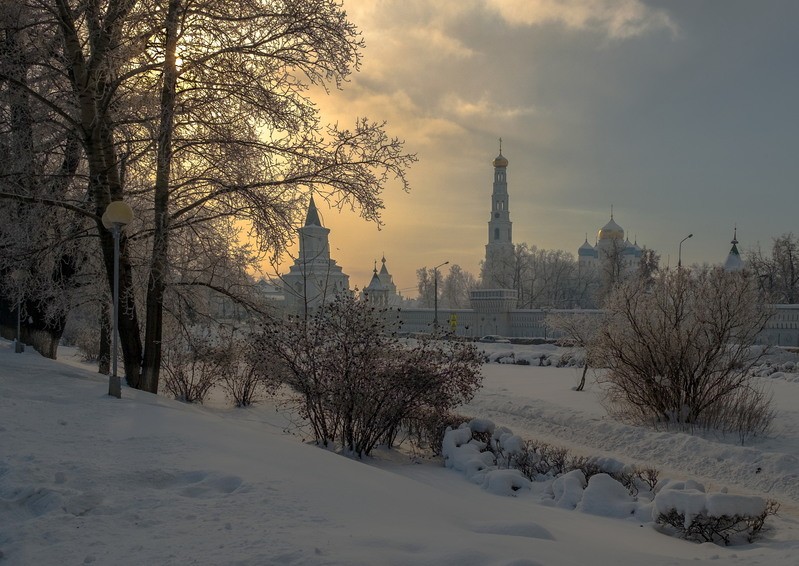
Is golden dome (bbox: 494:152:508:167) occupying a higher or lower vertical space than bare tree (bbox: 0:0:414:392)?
higher

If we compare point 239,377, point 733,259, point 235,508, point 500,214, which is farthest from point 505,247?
point 235,508

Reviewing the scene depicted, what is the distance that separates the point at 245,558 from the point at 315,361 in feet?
24.0

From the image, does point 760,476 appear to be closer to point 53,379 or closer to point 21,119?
point 53,379

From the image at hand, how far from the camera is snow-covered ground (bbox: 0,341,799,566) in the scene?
13.9 feet

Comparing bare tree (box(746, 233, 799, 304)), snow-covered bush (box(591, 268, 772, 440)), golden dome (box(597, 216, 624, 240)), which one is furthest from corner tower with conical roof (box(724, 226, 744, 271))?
golden dome (box(597, 216, 624, 240))

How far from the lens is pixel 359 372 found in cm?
1104

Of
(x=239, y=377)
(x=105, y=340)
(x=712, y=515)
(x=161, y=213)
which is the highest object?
(x=161, y=213)

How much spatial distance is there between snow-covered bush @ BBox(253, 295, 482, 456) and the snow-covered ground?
1.33 metres

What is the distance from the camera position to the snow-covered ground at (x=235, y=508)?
4.25 metres

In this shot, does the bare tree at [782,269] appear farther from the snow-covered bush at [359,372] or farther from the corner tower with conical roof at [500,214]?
the snow-covered bush at [359,372]

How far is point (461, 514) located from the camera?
5934 millimetres

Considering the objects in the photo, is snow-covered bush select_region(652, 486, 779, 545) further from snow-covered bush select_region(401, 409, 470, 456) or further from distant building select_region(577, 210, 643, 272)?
distant building select_region(577, 210, 643, 272)

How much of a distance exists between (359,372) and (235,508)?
6.11 m

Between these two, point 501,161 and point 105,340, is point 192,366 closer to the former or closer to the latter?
point 105,340
